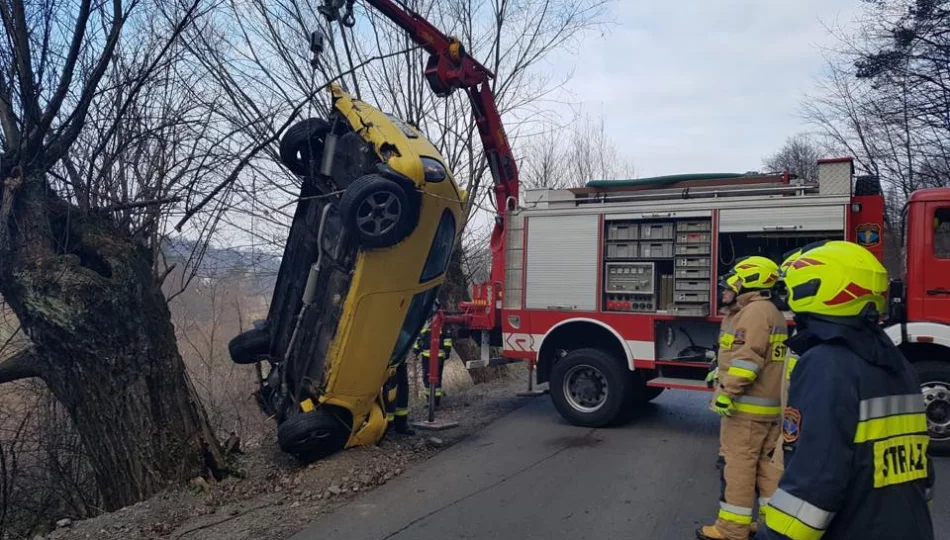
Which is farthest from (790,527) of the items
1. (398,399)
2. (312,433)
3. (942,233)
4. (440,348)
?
(440,348)

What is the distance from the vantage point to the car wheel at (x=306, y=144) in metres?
6.12

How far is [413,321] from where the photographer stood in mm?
6633

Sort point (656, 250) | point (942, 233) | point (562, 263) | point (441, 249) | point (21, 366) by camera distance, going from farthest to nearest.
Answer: point (562, 263) < point (656, 250) < point (942, 233) < point (441, 249) < point (21, 366)

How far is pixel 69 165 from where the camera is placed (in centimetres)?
634

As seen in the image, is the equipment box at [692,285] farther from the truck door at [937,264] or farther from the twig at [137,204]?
the twig at [137,204]

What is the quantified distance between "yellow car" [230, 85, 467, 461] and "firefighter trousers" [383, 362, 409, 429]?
0.56 meters

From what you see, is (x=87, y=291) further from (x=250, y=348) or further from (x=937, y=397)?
(x=937, y=397)

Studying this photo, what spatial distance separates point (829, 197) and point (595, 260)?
255cm

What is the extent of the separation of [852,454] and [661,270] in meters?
6.27

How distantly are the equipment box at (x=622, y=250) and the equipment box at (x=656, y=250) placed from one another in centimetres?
9

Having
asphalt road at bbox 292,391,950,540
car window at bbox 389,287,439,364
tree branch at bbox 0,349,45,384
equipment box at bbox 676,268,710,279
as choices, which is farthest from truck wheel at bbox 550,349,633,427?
tree branch at bbox 0,349,45,384

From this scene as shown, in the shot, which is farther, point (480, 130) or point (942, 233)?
point (480, 130)

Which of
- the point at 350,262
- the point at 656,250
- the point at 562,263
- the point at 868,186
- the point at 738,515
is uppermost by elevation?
the point at 868,186

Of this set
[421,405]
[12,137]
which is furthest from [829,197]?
[12,137]
